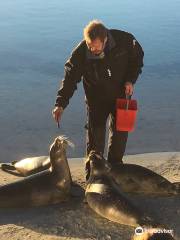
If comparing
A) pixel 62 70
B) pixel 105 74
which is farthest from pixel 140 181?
pixel 62 70

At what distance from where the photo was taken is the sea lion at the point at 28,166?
239 inches

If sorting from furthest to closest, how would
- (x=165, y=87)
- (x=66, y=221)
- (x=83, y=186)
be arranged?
(x=165, y=87)
(x=83, y=186)
(x=66, y=221)

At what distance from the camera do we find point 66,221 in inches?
195

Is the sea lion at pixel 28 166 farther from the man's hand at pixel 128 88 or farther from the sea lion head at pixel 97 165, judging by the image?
the man's hand at pixel 128 88

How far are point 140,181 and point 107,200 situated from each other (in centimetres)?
66

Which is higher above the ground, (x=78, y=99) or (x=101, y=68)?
(x=101, y=68)

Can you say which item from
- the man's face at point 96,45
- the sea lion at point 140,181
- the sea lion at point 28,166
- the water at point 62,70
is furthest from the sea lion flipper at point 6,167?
the man's face at point 96,45

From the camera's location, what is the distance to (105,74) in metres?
5.52

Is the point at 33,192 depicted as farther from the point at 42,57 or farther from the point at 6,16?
the point at 6,16

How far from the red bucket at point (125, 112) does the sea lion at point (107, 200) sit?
0.39 m

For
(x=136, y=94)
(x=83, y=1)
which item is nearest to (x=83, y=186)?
(x=136, y=94)

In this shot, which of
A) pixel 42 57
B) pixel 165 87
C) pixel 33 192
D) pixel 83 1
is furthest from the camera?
pixel 83 1

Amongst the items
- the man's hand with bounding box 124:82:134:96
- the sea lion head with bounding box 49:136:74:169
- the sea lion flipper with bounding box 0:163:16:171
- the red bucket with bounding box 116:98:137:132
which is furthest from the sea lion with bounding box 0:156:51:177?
the man's hand with bounding box 124:82:134:96

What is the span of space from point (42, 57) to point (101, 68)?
720cm
